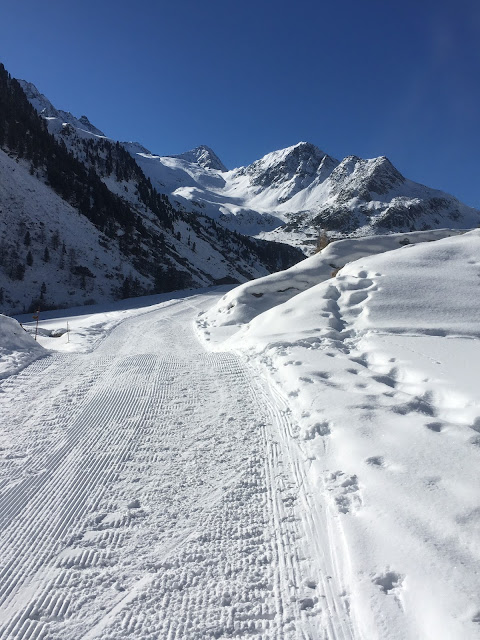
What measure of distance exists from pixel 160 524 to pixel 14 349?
8.61 m

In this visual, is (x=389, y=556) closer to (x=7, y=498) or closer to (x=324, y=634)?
(x=324, y=634)

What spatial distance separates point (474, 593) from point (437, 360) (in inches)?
215

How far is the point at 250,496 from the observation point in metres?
4.39

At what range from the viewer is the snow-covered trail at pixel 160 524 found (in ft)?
9.82

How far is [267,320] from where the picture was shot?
13.6 meters

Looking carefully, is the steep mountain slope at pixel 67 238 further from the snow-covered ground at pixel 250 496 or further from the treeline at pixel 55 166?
the snow-covered ground at pixel 250 496

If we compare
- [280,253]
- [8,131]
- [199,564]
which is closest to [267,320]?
[199,564]

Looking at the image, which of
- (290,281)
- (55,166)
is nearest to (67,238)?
(55,166)

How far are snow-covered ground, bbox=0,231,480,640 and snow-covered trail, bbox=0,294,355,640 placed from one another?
0.05ft

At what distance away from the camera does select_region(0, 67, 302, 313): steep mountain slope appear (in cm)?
3700

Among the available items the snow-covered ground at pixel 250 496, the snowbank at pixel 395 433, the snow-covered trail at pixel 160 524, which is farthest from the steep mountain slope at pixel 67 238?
the snow-covered trail at pixel 160 524

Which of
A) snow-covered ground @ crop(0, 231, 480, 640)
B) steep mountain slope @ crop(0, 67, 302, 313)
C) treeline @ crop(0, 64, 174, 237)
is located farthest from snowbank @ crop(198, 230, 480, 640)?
treeline @ crop(0, 64, 174, 237)

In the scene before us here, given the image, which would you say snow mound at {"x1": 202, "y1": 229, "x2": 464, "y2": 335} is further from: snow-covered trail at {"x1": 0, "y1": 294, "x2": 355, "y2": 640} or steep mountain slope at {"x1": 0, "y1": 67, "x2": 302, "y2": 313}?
steep mountain slope at {"x1": 0, "y1": 67, "x2": 302, "y2": 313}

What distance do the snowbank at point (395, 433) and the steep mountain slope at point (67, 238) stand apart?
2939 centimetres
